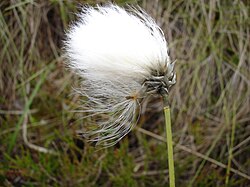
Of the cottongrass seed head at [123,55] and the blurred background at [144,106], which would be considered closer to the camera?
the cottongrass seed head at [123,55]

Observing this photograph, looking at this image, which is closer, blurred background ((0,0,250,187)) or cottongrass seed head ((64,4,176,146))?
cottongrass seed head ((64,4,176,146))

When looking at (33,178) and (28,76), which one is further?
(28,76)

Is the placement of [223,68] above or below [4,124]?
above

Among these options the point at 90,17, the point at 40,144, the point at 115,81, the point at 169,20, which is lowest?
the point at 40,144

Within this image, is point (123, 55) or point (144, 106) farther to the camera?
point (144, 106)

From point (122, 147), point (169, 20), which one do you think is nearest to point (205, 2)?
point (169, 20)

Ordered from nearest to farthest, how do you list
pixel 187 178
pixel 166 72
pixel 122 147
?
pixel 166 72 < pixel 122 147 < pixel 187 178

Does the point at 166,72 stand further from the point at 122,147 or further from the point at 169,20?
the point at 169,20

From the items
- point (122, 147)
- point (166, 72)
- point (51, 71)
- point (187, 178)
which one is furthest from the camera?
point (51, 71)
